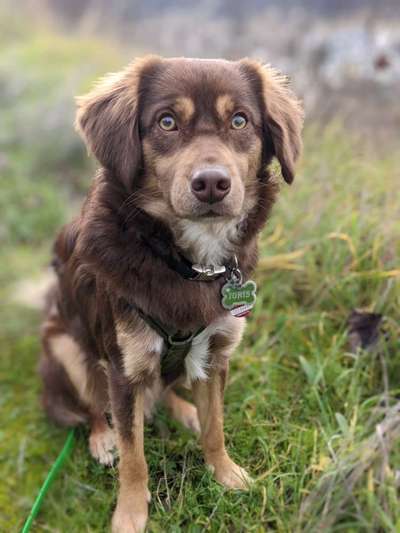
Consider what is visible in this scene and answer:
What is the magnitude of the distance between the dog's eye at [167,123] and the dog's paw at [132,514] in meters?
1.46

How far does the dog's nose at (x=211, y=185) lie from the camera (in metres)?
1.95

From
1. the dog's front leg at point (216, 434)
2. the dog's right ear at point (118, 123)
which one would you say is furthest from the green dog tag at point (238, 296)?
the dog's right ear at point (118, 123)

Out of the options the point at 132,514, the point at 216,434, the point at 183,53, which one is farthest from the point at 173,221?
the point at 183,53

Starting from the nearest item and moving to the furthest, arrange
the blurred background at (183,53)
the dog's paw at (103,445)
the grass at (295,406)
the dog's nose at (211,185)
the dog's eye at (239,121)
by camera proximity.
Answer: the dog's nose at (211,185) < the grass at (295,406) < the dog's eye at (239,121) < the dog's paw at (103,445) < the blurred background at (183,53)

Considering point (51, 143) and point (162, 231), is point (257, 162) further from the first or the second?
point (51, 143)

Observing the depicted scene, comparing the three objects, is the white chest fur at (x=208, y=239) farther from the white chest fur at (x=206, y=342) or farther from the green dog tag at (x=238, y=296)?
the white chest fur at (x=206, y=342)

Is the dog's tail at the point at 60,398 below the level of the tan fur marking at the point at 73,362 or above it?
below

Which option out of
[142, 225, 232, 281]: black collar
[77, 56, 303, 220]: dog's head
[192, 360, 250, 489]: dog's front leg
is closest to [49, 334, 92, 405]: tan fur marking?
[192, 360, 250, 489]: dog's front leg

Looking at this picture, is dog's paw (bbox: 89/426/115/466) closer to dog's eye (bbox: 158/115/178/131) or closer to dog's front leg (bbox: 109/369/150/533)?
dog's front leg (bbox: 109/369/150/533)

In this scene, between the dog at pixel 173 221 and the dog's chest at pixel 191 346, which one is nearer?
the dog at pixel 173 221

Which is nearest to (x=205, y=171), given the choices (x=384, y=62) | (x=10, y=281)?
(x=10, y=281)

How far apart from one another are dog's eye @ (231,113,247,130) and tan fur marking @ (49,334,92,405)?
1326mm

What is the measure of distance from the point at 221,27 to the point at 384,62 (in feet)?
8.72

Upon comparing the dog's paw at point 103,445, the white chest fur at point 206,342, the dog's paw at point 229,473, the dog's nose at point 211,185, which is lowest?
the dog's paw at point 103,445
